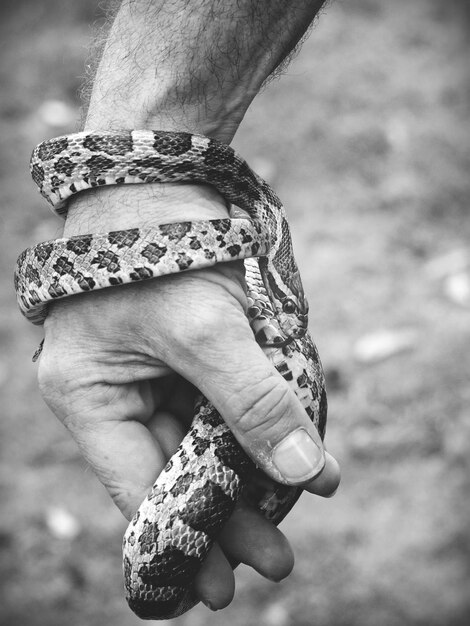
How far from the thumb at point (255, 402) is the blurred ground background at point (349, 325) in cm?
268

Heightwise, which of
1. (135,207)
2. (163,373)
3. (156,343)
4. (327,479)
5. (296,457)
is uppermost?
(135,207)

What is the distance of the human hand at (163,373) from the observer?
2559mm

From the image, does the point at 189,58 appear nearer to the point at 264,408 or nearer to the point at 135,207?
the point at 135,207

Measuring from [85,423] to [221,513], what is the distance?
715 millimetres

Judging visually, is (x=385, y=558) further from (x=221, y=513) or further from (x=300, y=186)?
(x=300, y=186)

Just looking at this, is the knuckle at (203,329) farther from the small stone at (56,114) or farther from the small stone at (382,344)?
the small stone at (56,114)

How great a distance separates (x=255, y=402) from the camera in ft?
8.43

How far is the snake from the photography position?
2.58 meters

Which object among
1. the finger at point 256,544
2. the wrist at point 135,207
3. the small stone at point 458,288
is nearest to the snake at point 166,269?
the wrist at point 135,207

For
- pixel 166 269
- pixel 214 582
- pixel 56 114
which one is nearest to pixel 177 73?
pixel 166 269

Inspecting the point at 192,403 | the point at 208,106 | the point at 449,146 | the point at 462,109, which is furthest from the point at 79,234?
the point at 462,109

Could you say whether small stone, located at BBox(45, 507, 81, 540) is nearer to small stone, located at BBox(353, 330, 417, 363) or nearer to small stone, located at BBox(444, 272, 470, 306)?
small stone, located at BBox(353, 330, 417, 363)

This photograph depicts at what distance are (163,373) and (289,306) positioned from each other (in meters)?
0.78

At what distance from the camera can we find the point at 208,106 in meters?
2.87
